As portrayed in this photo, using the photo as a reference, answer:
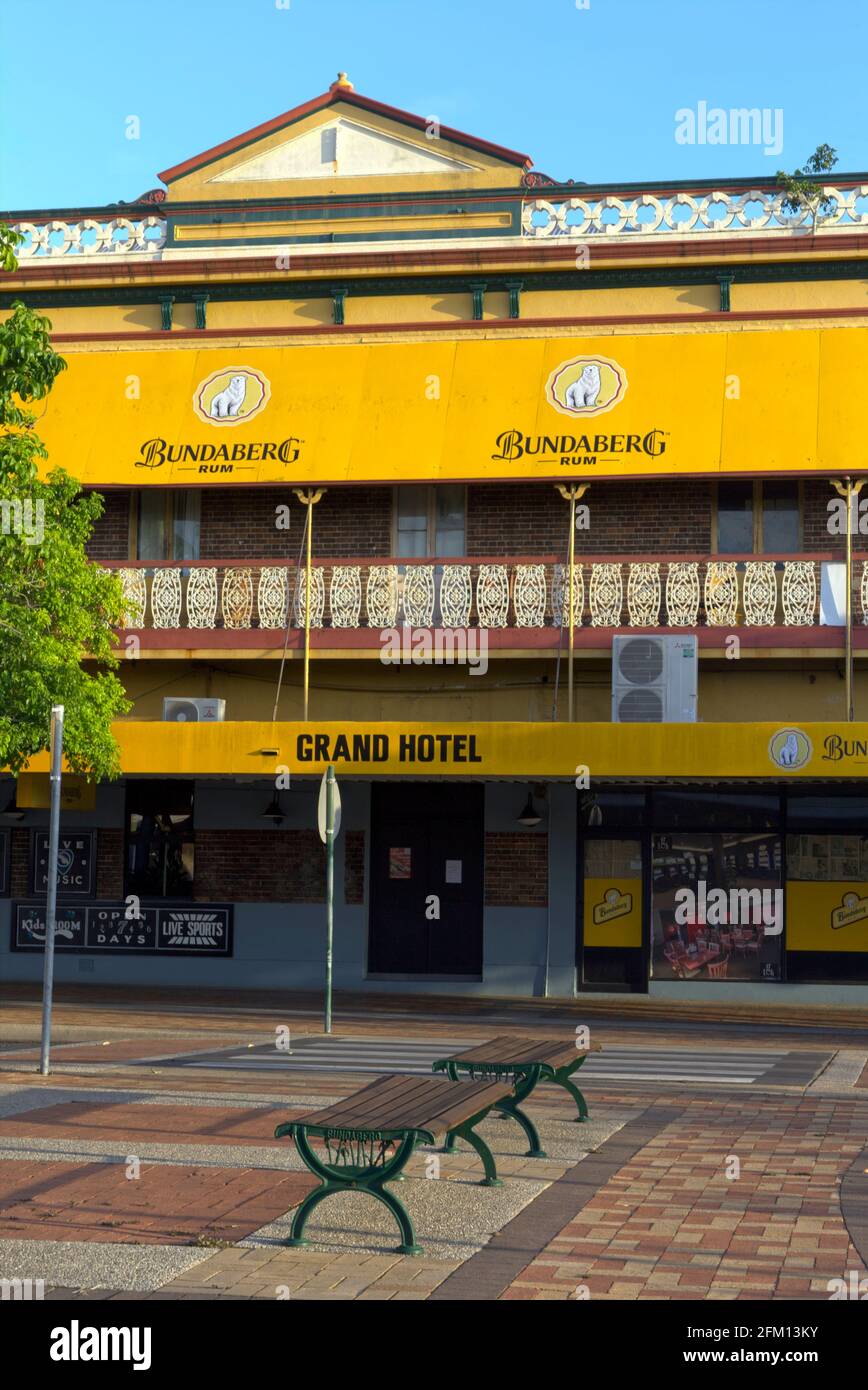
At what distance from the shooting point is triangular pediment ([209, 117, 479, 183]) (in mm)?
24859

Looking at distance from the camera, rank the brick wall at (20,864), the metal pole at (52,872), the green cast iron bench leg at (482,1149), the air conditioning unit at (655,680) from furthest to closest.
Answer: the brick wall at (20,864), the air conditioning unit at (655,680), the metal pole at (52,872), the green cast iron bench leg at (482,1149)

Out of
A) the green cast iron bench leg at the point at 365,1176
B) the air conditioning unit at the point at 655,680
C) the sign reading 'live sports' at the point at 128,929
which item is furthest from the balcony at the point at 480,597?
the green cast iron bench leg at the point at 365,1176

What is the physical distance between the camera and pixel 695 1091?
13156mm

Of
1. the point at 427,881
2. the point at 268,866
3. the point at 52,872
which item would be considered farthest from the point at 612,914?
the point at 52,872

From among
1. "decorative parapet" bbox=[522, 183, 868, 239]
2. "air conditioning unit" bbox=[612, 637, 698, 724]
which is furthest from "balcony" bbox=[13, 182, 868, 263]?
"air conditioning unit" bbox=[612, 637, 698, 724]

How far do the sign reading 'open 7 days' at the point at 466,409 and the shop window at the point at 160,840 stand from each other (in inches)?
182

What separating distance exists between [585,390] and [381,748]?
19.8 ft

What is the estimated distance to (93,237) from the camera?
25797mm

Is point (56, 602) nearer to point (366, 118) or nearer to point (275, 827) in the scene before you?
point (275, 827)

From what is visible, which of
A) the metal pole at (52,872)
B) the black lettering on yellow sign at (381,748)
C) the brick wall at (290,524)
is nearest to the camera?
the metal pole at (52,872)

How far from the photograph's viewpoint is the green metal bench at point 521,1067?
9.76 m

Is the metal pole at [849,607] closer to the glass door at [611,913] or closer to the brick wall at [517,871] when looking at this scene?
the glass door at [611,913]

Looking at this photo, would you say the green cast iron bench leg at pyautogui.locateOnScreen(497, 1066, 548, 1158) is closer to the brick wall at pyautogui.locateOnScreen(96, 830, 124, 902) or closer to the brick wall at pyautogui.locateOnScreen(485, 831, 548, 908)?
the brick wall at pyautogui.locateOnScreen(485, 831, 548, 908)

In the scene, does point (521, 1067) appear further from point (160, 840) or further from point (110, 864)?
point (110, 864)
